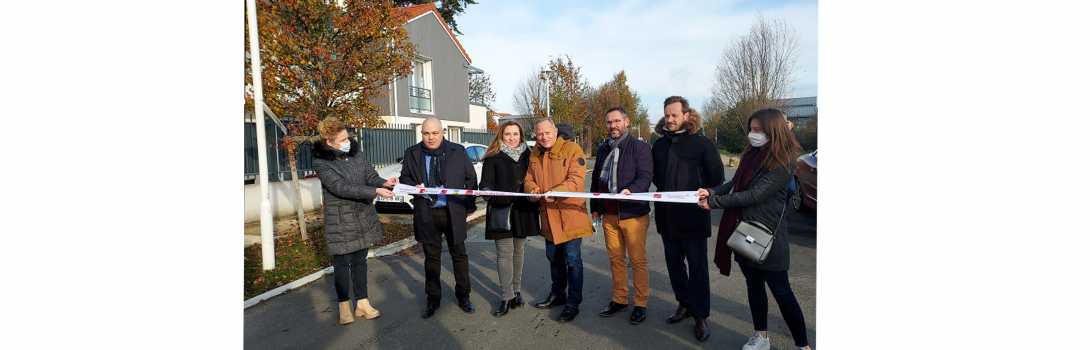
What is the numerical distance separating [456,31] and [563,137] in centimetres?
2339

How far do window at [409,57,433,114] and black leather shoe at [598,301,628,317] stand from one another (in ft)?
48.3

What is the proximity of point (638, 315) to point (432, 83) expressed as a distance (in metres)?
15.9

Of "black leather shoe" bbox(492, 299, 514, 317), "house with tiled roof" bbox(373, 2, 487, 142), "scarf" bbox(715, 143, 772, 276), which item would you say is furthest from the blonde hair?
"house with tiled roof" bbox(373, 2, 487, 142)

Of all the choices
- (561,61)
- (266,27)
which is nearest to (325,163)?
(266,27)

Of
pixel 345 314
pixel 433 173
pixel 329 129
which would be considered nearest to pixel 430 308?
pixel 345 314

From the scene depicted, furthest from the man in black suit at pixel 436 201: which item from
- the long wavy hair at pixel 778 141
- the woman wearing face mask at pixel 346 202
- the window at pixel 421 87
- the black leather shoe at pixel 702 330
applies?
the window at pixel 421 87

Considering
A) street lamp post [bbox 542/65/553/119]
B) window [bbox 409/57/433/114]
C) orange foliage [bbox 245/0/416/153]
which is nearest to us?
Result: orange foliage [bbox 245/0/416/153]

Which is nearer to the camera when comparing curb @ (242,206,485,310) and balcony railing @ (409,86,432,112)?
curb @ (242,206,485,310)

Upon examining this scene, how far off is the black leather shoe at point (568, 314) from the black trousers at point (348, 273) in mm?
1678

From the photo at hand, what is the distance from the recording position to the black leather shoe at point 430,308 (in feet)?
13.2

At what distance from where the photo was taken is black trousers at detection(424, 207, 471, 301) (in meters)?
4.02

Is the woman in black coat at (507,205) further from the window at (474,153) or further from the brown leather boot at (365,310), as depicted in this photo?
the window at (474,153)

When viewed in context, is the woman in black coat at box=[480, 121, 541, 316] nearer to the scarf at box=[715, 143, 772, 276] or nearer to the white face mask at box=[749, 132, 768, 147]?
the scarf at box=[715, 143, 772, 276]

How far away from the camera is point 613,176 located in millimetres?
3803
